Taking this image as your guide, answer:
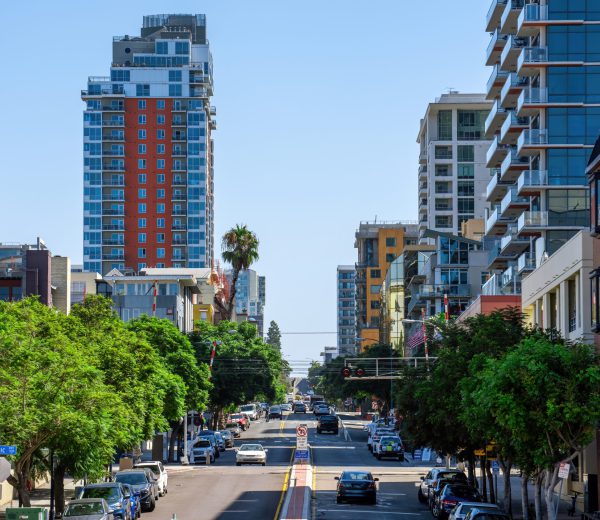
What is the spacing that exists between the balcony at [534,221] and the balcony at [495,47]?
14465 mm

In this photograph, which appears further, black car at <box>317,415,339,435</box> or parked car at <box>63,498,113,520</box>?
black car at <box>317,415,339,435</box>

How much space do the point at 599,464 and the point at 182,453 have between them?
51.4m

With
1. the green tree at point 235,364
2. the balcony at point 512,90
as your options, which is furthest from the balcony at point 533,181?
the green tree at point 235,364

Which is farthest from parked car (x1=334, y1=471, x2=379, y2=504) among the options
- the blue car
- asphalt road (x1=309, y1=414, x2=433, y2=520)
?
the blue car

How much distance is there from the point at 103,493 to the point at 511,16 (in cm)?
5445

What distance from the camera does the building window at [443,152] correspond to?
17525 centimetres

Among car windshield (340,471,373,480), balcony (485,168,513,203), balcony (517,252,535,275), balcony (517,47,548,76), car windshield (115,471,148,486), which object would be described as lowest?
car windshield (340,471,373,480)

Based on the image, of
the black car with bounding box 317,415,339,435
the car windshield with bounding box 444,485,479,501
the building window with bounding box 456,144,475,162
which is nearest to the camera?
the car windshield with bounding box 444,485,479,501

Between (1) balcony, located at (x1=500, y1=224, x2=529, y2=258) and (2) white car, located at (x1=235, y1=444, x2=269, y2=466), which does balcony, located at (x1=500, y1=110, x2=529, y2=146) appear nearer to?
(1) balcony, located at (x1=500, y1=224, x2=529, y2=258)

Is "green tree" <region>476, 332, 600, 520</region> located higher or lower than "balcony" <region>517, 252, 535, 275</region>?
lower

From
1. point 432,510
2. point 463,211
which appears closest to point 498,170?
point 432,510

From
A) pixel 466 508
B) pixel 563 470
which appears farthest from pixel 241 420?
pixel 563 470

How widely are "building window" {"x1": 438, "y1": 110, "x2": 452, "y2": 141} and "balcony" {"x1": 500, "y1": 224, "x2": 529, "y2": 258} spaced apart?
268ft

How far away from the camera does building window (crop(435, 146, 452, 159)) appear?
575 feet
